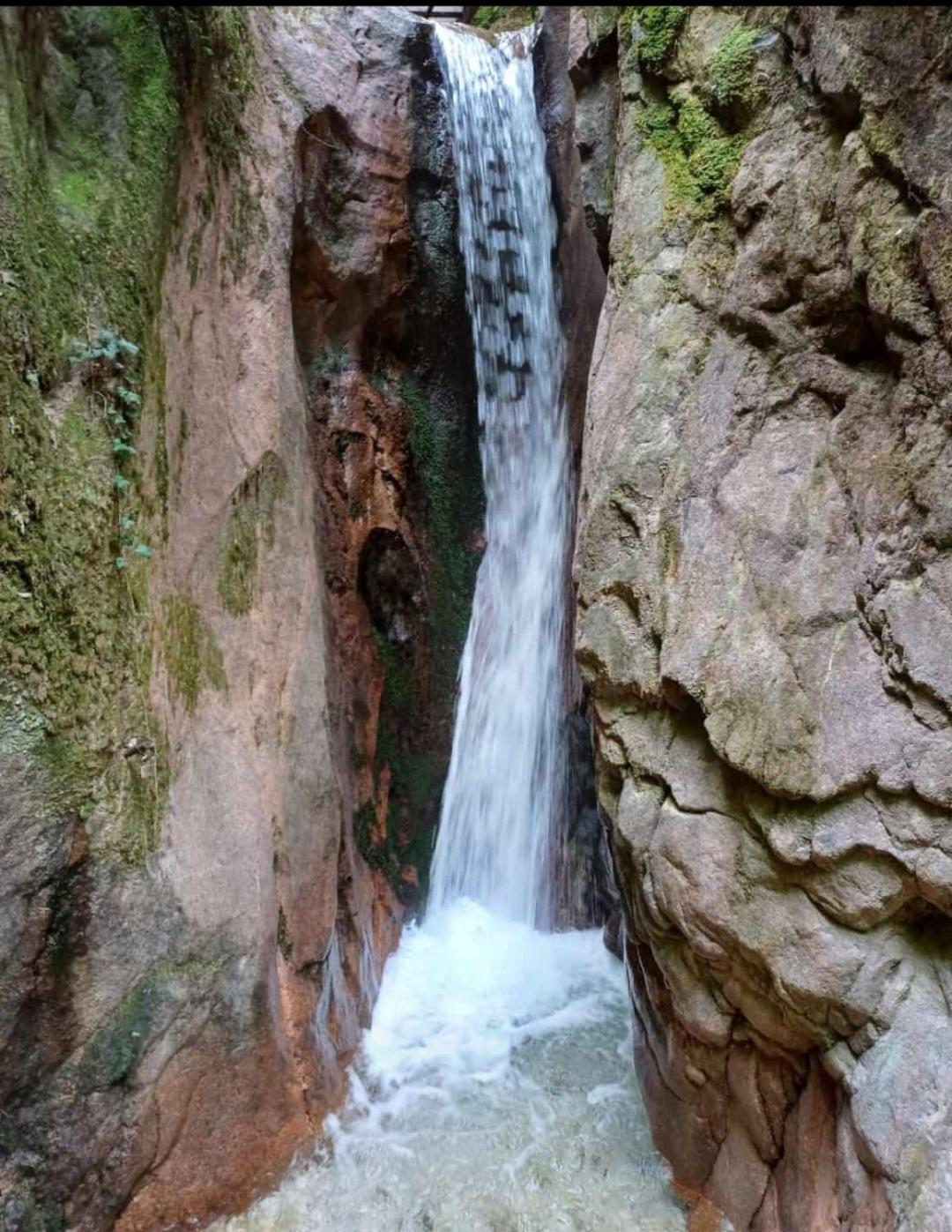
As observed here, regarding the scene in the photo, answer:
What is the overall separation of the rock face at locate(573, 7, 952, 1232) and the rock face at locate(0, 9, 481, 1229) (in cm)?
184

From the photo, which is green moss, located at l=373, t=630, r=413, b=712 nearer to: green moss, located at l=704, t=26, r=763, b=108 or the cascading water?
the cascading water

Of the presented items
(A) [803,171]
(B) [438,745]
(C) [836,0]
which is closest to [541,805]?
(B) [438,745]

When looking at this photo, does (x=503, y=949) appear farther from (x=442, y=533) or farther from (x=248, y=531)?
(x=248, y=531)

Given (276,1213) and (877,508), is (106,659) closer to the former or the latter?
(276,1213)

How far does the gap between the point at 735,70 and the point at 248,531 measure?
3.21m

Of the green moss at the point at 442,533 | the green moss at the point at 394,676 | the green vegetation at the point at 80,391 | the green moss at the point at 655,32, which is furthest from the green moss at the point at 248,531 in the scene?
the green moss at the point at 655,32

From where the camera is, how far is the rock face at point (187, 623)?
10.8 feet

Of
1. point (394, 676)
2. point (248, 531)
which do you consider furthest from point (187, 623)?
point (394, 676)

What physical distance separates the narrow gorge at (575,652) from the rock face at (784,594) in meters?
0.02

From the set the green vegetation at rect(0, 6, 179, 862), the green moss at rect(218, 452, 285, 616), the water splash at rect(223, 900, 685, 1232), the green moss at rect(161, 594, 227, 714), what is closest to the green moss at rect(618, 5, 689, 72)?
the green vegetation at rect(0, 6, 179, 862)

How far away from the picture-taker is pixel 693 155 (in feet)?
12.1

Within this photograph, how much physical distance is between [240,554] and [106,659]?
1.11 meters

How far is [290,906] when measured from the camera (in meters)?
4.42

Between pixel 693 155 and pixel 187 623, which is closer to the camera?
pixel 693 155
